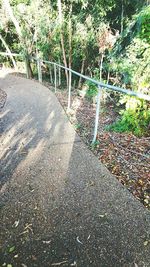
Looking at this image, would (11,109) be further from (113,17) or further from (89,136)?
(113,17)

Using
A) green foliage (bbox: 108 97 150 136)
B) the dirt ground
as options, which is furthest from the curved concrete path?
green foliage (bbox: 108 97 150 136)

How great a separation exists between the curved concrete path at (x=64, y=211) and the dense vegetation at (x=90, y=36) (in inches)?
127

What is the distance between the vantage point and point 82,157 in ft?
13.4

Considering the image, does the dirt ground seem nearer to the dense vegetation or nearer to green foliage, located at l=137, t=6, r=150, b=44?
the dense vegetation

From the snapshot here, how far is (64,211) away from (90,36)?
9.68 metres

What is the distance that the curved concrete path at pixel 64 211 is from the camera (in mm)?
2375

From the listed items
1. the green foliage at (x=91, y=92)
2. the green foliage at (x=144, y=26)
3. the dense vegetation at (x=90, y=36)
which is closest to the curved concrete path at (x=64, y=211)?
the dense vegetation at (x=90, y=36)

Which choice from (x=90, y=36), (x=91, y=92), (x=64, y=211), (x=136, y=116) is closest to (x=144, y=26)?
(x=136, y=116)

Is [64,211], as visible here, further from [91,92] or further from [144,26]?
[91,92]

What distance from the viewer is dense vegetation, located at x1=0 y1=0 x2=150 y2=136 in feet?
23.2

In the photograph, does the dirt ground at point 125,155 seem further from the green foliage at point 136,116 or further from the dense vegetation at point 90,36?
the dense vegetation at point 90,36

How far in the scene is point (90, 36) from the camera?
11.1 meters

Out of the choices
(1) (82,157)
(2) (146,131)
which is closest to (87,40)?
(2) (146,131)

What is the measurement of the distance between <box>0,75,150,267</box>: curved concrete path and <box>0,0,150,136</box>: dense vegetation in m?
3.23
